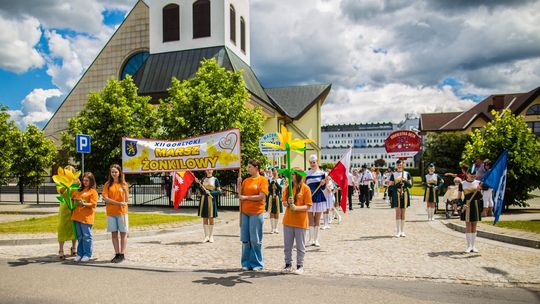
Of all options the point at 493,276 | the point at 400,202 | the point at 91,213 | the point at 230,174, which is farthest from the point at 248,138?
the point at 493,276

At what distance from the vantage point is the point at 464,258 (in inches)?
358

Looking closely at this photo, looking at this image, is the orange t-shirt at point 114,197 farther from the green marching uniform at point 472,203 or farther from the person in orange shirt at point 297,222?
the green marching uniform at point 472,203

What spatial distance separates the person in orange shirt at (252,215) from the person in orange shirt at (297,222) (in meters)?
0.48

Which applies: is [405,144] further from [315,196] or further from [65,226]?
[65,226]

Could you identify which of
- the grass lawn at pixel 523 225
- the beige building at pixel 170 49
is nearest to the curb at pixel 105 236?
the grass lawn at pixel 523 225

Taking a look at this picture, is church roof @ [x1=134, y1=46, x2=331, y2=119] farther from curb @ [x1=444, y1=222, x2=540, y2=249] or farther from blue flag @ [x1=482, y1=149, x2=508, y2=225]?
blue flag @ [x1=482, y1=149, x2=508, y2=225]

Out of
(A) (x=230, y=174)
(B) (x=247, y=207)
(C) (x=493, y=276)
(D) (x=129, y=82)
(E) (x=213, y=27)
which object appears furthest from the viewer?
(E) (x=213, y=27)

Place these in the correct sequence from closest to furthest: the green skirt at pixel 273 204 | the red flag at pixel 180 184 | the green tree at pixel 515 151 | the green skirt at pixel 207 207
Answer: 1. the green skirt at pixel 207 207
2. the red flag at pixel 180 184
3. the green skirt at pixel 273 204
4. the green tree at pixel 515 151

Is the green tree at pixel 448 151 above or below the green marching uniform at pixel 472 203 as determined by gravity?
above

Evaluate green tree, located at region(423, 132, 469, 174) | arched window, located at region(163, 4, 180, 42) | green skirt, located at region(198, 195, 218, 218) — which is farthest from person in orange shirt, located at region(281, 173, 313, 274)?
green tree, located at region(423, 132, 469, 174)

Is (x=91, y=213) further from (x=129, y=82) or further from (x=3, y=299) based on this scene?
(x=129, y=82)

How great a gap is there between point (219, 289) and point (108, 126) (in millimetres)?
21100

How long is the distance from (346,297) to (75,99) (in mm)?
50480

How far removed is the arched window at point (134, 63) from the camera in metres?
50.0
